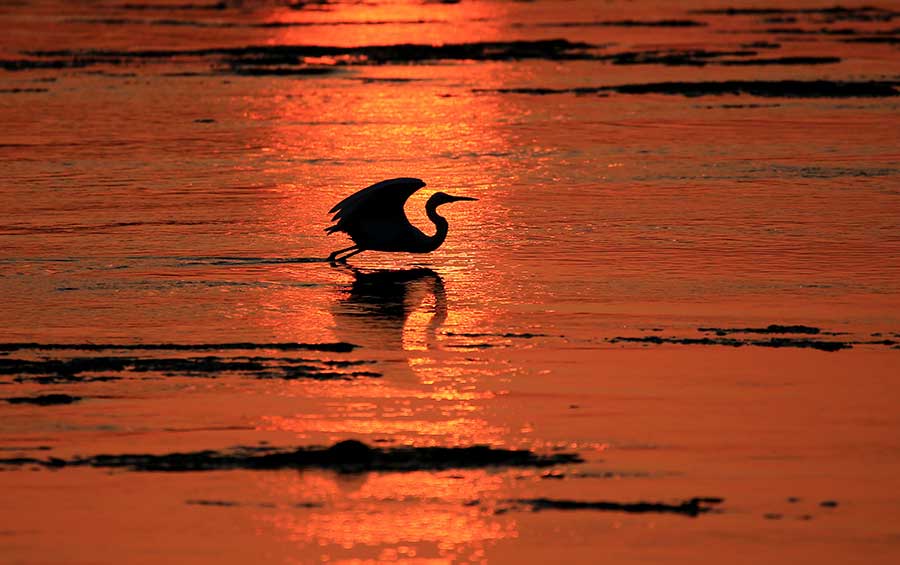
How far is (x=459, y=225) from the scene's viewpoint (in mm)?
18344

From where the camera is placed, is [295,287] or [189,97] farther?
[189,97]

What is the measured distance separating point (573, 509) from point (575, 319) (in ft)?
14.6

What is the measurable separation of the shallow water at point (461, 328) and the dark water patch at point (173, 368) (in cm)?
4

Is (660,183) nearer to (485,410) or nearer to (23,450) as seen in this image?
(485,410)

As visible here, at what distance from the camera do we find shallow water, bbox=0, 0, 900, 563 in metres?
8.88

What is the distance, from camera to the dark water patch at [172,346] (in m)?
12.4

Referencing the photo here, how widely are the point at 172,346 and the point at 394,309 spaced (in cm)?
A: 238

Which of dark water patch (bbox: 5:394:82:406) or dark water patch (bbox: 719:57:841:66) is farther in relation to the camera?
dark water patch (bbox: 719:57:841:66)

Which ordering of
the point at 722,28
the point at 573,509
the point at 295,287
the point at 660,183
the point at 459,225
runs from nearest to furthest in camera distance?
the point at 573,509, the point at 295,287, the point at 459,225, the point at 660,183, the point at 722,28

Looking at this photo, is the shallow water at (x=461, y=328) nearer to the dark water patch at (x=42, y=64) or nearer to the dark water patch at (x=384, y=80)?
the dark water patch at (x=384, y=80)

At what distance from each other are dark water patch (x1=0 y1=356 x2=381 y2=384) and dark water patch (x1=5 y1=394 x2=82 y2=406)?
0.43 meters

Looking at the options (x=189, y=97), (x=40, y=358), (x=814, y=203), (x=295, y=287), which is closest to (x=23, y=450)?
(x=40, y=358)

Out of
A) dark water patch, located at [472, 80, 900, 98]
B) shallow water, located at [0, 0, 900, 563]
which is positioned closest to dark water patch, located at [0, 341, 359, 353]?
shallow water, located at [0, 0, 900, 563]

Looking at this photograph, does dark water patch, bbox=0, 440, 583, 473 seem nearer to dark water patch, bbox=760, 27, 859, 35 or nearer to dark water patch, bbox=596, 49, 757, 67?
dark water patch, bbox=596, 49, 757, 67
